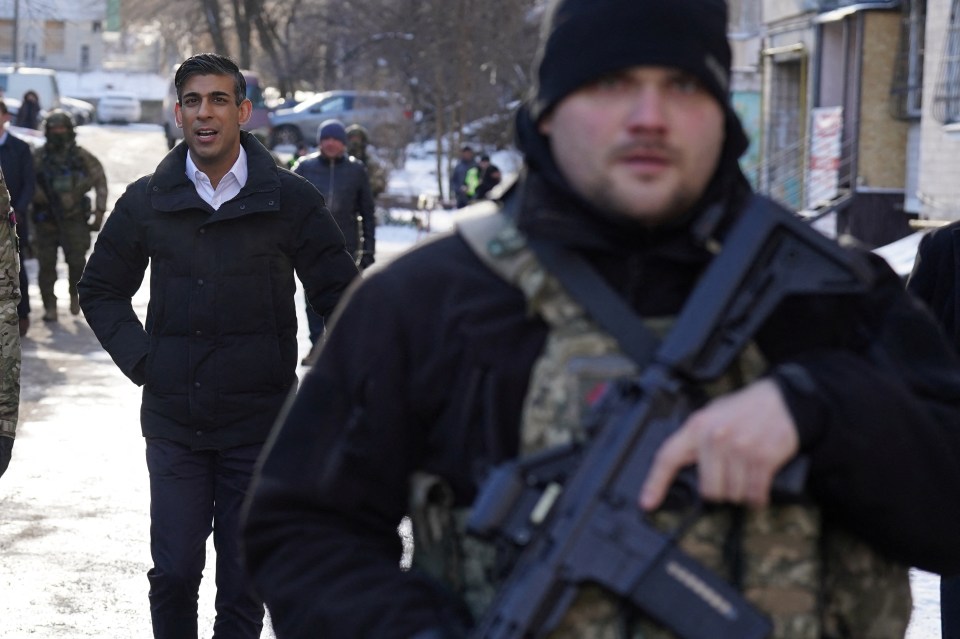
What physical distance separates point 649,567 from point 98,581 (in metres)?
5.34

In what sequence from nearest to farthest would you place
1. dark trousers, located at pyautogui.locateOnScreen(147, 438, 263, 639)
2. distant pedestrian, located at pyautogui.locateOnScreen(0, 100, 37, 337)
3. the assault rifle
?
the assault rifle < dark trousers, located at pyautogui.locateOnScreen(147, 438, 263, 639) < distant pedestrian, located at pyautogui.locateOnScreen(0, 100, 37, 337)

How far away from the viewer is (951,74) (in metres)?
18.2

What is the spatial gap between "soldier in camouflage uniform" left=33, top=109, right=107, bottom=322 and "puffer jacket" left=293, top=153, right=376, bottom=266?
2.71m

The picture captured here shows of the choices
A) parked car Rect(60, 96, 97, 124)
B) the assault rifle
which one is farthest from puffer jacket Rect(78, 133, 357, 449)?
parked car Rect(60, 96, 97, 124)

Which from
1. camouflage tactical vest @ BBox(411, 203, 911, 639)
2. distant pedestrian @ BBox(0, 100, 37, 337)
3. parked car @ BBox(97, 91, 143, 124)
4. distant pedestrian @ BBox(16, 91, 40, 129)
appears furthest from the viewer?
parked car @ BBox(97, 91, 143, 124)

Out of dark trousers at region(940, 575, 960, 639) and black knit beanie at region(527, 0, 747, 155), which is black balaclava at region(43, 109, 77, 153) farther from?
black knit beanie at region(527, 0, 747, 155)

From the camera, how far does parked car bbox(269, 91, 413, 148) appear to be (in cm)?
3694

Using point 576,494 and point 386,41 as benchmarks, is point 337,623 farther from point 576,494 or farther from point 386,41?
point 386,41

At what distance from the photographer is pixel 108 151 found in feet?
154

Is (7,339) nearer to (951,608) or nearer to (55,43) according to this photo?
(951,608)

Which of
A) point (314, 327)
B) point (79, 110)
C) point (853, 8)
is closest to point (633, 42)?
point (314, 327)

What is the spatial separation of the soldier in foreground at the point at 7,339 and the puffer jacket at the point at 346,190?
23.9ft

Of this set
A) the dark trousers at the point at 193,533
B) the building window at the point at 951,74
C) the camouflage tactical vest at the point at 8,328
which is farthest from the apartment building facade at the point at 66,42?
the dark trousers at the point at 193,533

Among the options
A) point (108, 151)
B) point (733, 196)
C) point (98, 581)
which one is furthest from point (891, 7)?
point (108, 151)
